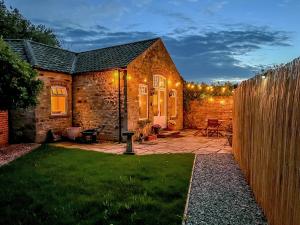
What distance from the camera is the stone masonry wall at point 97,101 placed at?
1373cm

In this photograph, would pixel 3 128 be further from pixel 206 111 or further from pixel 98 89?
pixel 206 111

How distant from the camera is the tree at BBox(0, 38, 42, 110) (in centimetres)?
926

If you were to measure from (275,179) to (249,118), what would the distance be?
112 inches

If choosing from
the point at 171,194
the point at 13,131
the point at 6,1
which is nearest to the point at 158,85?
the point at 13,131

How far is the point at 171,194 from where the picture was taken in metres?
5.50

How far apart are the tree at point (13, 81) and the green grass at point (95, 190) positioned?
219 centimetres

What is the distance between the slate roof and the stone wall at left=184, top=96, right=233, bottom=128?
19.2 ft

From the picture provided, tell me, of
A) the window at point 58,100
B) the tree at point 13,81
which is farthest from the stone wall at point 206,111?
the tree at point 13,81

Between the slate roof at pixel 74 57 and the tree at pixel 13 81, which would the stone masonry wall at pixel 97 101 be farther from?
the tree at pixel 13 81

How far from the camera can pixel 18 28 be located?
87.7 feet

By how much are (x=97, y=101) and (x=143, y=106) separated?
104 inches

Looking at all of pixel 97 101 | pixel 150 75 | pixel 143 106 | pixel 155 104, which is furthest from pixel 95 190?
pixel 155 104

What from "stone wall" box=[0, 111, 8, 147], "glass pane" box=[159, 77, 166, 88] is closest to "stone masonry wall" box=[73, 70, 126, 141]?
"stone wall" box=[0, 111, 8, 147]

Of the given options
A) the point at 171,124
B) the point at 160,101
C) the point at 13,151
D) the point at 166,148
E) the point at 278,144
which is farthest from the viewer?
the point at 171,124
